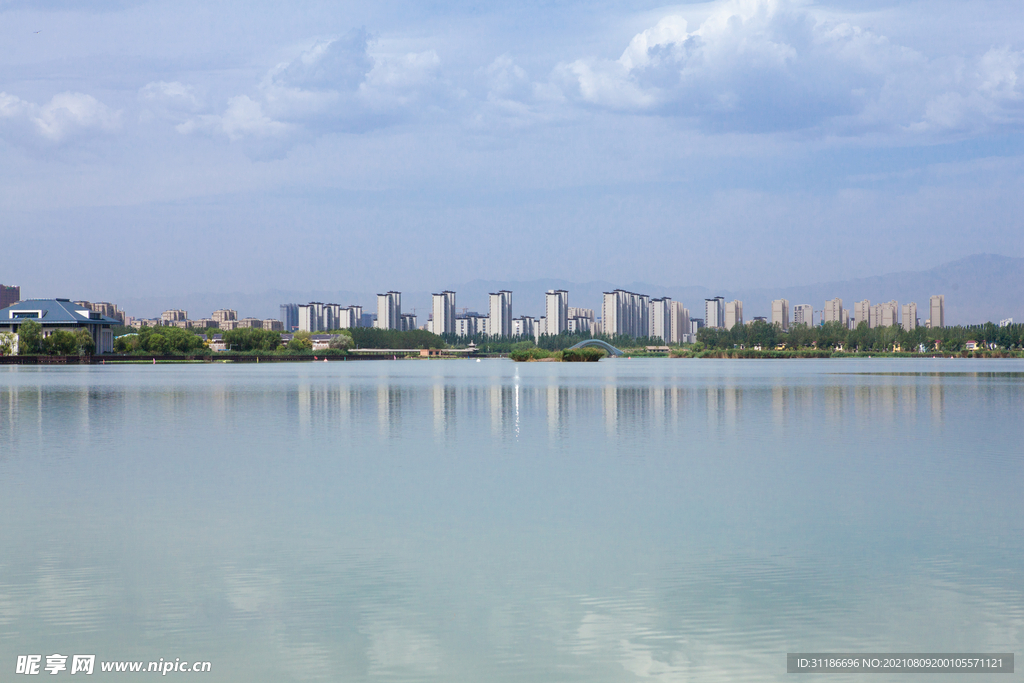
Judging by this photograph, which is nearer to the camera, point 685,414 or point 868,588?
point 868,588

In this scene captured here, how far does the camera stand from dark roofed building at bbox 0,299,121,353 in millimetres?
95000

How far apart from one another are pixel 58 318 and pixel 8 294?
68.6 m

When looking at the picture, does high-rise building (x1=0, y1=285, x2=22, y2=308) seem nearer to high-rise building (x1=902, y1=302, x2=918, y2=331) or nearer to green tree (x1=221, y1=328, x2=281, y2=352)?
green tree (x1=221, y1=328, x2=281, y2=352)

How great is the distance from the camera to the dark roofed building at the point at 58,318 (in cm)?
9500

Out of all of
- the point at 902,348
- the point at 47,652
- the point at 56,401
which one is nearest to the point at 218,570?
the point at 47,652

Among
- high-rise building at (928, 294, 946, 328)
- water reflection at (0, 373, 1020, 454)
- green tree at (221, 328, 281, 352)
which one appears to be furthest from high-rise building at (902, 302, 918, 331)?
water reflection at (0, 373, 1020, 454)

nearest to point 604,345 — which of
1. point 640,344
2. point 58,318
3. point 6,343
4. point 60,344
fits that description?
point 640,344

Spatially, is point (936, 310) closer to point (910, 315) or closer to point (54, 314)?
point (910, 315)

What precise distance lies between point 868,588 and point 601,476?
4751 millimetres

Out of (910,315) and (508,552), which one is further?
(910,315)

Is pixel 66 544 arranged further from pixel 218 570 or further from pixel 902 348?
pixel 902 348

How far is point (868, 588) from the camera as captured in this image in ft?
18.7

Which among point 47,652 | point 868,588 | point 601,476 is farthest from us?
point 601,476

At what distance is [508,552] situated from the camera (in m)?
6.62
